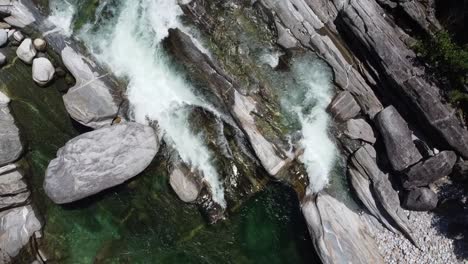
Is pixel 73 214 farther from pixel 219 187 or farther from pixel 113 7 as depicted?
pixel 113 7

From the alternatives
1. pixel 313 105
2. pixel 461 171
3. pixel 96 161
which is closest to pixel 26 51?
pixel 96 161

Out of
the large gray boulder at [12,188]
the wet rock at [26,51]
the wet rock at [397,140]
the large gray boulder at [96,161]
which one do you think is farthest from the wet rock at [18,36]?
the wet rock at [397,140]

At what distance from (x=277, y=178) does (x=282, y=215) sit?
1.58 metres

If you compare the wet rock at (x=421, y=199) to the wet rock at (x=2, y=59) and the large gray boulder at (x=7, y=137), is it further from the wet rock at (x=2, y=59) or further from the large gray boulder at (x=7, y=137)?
the wet rock at (x=2, y=59)

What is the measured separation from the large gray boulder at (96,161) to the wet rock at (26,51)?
3.81 m

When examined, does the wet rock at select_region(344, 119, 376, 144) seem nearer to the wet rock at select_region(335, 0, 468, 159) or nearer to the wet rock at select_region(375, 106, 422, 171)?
the wet rock at select_region(375, 106, 422, 171)

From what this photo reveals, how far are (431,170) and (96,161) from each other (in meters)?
12.4

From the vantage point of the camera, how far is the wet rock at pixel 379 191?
50.8 feet

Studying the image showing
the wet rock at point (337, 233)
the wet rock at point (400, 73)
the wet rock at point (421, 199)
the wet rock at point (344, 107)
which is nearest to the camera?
the wet rock at point (400, 73)

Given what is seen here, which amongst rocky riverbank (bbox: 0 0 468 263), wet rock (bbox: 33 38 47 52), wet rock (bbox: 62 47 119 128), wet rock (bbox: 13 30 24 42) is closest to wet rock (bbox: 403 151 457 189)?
rocky riverbank (bbox: 0 0 468 263)

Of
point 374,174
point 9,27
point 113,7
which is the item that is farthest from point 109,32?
point 374,174

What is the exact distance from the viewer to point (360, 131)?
16078 millimetres

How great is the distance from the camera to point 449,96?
1459cm

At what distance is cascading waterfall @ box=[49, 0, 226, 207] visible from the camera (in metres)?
16.2
